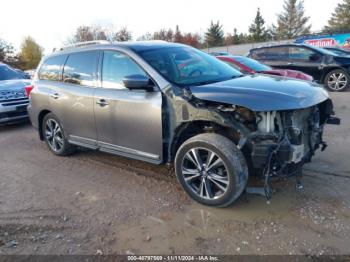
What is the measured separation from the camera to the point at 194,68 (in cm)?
424

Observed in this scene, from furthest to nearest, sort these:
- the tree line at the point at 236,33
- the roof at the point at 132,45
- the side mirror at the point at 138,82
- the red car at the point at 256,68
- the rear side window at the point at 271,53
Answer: the tree line at the point at 236,33, the rear side window at the point at 271,53, the red car at the point at 256,68, the roof at the point at 132,45, the side mirror at the point at 138,82

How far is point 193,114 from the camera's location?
11.5 ft

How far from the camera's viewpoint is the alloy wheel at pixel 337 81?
10.4 meters

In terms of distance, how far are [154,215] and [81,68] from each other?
2491mm

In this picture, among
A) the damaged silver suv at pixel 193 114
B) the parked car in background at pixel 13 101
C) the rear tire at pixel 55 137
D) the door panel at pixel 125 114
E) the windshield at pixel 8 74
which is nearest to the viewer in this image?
the damaged silver suv at pixel 193 114

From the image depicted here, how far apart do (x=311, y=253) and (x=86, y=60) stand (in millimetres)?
3700

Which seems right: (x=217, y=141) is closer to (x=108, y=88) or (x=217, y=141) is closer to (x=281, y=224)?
(x=281, y=224)

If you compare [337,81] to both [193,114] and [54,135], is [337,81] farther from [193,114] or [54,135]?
[54,135]

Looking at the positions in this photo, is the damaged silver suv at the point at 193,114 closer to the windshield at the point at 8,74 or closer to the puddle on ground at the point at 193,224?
the puddle on ground at the point at 193,224

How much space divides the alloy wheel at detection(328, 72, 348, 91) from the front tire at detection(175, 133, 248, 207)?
8.66 meters

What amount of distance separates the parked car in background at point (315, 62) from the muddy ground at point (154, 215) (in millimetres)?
6481

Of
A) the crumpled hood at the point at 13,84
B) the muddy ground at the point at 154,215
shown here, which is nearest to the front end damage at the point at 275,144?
the muddy ground at the point at 154,215

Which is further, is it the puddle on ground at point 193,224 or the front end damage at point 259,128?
the front end damage at point 259,128

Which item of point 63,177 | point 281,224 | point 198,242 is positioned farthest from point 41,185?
point 281,224
